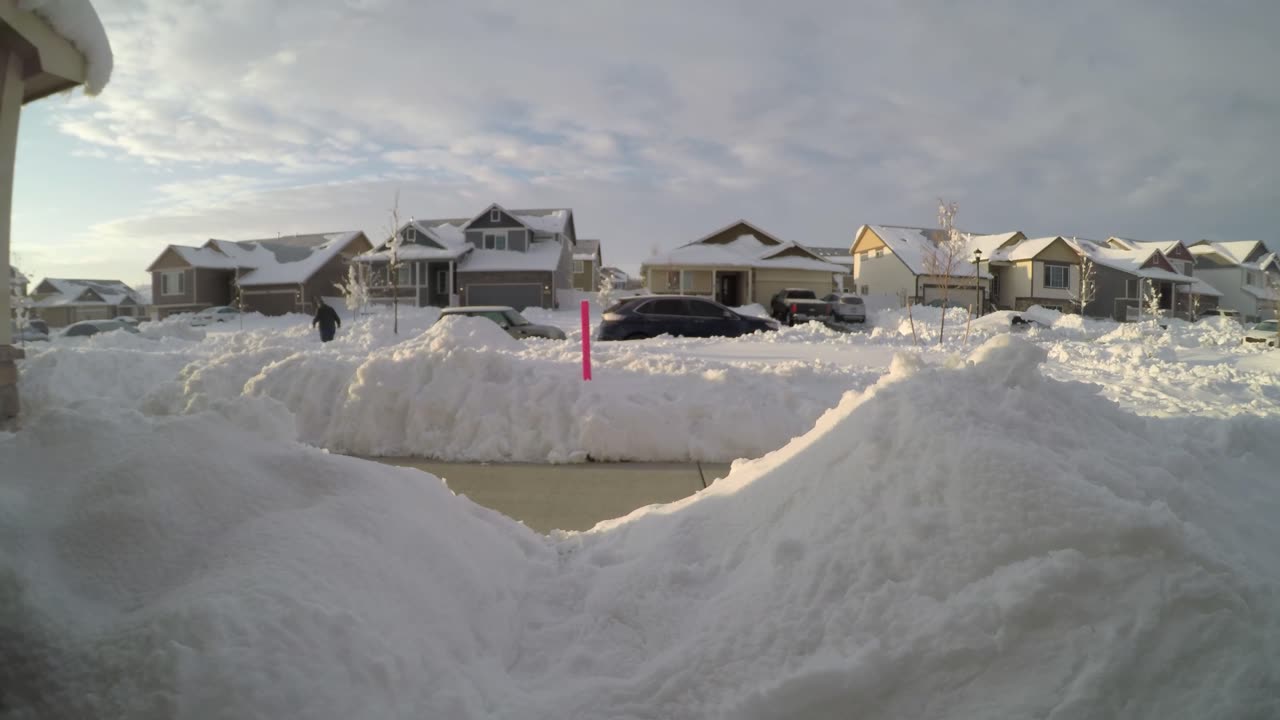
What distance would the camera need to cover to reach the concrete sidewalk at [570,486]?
5.20 metres

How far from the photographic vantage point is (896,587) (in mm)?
2539

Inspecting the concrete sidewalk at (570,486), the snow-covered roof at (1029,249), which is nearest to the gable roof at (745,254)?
the snow-covered roof at (1029,249)

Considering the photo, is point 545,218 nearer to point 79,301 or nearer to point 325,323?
point 325,323

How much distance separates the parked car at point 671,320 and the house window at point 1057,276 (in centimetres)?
3492

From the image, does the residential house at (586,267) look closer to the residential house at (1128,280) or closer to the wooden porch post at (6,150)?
the residential house at (1128,280)

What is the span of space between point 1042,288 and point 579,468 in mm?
44999

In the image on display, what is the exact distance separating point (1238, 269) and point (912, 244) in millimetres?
34375

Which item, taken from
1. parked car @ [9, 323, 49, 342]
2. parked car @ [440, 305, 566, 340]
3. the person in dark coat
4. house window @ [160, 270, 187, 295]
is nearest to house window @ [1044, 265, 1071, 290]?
parked car @ [440, 305, 566, 340]

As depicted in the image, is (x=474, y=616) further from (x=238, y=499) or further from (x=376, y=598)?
(x=238, y=499)

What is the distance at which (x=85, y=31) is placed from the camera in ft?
19.5

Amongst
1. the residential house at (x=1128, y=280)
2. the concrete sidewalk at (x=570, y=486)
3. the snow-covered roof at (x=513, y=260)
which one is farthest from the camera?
the residential house at (x=1128, y=280)

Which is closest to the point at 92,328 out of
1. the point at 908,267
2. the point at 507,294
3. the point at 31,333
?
the point at 31,333

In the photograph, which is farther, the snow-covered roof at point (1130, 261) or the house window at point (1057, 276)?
the snow-covered roof at point (1130, 261)

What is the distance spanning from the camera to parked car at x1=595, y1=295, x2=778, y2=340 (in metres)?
16.2
